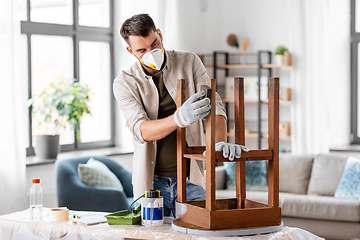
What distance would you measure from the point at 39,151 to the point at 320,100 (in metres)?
2.74

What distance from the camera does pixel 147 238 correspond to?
5.62 feet

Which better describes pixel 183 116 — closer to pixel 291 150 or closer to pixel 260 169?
pixel 260 169

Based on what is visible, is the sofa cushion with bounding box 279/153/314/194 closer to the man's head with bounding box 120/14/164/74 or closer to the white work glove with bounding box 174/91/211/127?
the man's head with bounding box 120/14/164/74

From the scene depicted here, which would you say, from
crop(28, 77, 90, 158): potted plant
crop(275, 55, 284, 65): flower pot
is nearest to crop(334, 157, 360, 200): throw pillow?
crop(275, 55, 284, 65): flower pot

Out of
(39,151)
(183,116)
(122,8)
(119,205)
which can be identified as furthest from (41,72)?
(183,116)

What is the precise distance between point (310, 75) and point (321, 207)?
1.48m

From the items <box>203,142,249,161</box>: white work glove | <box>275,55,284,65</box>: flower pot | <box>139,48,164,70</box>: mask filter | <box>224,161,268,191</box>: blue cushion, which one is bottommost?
<box>224,161,268,191</box>: blue cushion

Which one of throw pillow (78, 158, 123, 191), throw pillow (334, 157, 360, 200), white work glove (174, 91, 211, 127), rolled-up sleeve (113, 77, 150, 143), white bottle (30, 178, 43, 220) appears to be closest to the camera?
white work glove (174, 91, 211, 127)

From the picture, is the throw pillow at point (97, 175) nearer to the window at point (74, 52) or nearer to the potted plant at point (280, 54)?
the window at point (74, 52)

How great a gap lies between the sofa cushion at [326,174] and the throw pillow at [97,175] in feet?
5.68

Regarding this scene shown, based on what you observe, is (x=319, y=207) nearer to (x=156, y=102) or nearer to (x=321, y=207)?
(x=321, y=207)

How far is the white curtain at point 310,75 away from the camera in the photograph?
4.81 meters

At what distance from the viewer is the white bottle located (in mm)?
2160

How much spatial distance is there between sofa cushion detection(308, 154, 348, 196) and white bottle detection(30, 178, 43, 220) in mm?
2683
